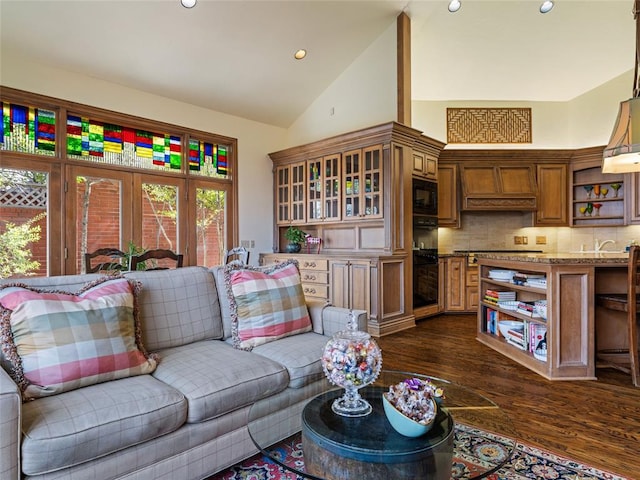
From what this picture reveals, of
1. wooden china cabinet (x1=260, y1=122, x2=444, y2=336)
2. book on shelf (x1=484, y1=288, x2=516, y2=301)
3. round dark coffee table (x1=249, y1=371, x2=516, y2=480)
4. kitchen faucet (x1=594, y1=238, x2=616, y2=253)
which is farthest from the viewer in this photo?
kitchen faucet (x1=594, y1=238, x2=616, y2=253)

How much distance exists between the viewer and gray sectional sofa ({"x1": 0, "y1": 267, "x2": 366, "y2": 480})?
1.31 metres

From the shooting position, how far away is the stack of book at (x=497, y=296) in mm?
3754

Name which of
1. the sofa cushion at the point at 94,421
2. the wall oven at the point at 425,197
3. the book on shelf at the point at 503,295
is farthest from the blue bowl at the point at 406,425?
the wall oven at the point at 425,197

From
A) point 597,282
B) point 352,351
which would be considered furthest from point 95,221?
point 597,282

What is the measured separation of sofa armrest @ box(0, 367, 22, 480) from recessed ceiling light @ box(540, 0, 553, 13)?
232 inches

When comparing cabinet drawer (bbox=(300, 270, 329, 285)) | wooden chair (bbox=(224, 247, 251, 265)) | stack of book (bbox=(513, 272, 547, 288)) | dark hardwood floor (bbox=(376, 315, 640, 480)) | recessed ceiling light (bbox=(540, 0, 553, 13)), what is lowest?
dark hardwood floor (bbox=(376, 315, 640, 480))

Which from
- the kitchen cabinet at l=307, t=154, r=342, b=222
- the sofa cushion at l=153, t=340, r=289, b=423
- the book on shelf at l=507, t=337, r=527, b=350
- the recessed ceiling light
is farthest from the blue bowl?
the recessed ceiling light

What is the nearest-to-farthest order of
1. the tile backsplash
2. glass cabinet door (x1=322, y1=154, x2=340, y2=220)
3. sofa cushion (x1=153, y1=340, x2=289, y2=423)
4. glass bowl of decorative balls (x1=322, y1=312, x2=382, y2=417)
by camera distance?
glass bowl of decorative balls (x1=322, y1=312, x2=382, y2=417) < sofa cushion (x1=153, y1=340, x2=289, y2=423) < glass cabinet door (x1=322, y1=154, x2=340, y2=220) < the tile backsplash

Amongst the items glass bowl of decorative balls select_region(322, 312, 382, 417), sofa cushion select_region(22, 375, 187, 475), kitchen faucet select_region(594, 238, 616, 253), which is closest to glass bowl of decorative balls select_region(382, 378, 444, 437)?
glass bowl of decorative balls select_region(322, 312, 382, 417)

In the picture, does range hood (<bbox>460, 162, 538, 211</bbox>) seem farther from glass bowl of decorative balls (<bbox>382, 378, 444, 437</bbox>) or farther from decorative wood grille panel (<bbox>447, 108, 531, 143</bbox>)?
glass bowl of decorative balls (<bbox>382, 378, 444, 437</bbox>)

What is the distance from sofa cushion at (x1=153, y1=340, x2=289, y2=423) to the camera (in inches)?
66.4

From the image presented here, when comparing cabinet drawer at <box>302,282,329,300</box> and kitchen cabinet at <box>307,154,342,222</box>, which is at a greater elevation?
kitchen cabinet at <box>307,154,342,222</box>

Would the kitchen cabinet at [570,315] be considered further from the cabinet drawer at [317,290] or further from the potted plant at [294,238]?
the potted plant at [294,238]

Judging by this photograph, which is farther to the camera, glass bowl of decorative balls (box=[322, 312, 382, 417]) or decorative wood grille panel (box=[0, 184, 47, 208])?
decorative wood grille panel (box=[0, 184, 47, 208])
